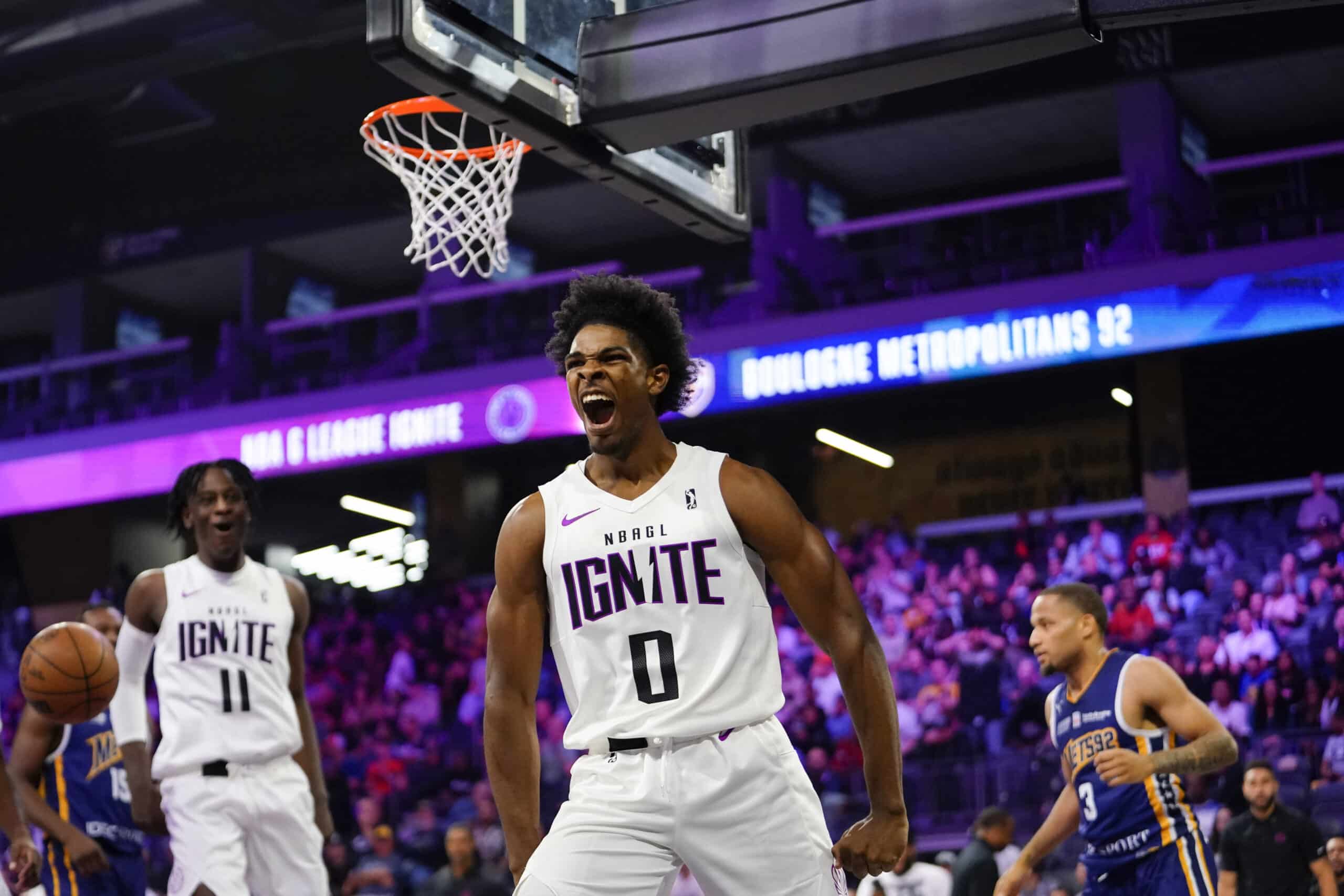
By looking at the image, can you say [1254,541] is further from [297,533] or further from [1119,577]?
[297,533]

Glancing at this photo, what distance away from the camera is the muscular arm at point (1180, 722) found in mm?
5164

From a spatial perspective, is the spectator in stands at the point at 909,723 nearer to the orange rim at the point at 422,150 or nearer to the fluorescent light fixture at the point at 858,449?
the fluorescent light fixture at the point at 858,449

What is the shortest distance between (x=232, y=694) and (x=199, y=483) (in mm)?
742

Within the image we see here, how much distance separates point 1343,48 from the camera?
54.1 feet

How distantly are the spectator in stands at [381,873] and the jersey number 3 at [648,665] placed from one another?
8.00 m

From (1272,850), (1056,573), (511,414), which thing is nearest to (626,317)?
(1272,850)

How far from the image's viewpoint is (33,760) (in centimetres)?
577

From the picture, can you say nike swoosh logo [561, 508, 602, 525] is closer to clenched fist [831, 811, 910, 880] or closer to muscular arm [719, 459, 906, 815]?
muscular arm [719, 459, 906, 815]

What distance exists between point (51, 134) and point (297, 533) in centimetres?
626

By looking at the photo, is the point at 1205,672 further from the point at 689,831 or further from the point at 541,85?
the point at 689,831

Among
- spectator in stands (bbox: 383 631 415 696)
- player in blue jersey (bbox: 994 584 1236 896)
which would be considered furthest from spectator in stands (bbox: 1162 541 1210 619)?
player in blue jersey (bbox: 994 584 1236 896)

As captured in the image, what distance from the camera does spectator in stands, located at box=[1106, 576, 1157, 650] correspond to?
12344 millimetres

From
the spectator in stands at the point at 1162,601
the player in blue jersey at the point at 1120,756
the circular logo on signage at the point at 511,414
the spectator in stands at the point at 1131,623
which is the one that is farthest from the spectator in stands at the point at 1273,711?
the circular logo on signage at the point at 511,414

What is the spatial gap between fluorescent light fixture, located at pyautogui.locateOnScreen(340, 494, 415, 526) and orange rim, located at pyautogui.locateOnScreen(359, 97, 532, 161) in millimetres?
15010
